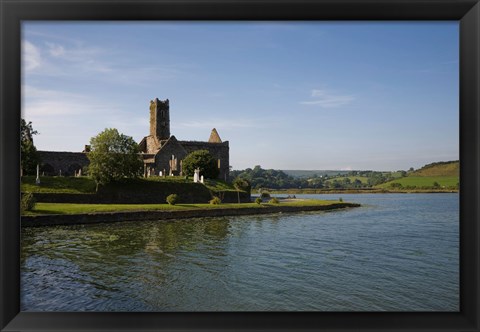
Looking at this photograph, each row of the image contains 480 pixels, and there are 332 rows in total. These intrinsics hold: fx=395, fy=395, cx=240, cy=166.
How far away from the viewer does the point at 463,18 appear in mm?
4305

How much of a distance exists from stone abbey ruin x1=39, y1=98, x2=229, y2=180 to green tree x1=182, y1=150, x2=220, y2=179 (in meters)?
2.09

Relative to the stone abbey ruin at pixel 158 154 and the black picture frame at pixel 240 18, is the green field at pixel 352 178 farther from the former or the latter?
the black picture frame at pixel 240 18

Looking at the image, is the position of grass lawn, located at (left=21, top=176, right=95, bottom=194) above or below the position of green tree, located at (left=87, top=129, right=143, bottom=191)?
below

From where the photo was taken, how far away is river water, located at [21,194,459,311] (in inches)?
332

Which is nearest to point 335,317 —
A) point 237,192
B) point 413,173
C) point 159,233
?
point 159,233

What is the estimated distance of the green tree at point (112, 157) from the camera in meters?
31.0

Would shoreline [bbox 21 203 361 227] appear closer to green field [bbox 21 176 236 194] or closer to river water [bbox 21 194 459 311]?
river water [bbox 21 194 459 311]

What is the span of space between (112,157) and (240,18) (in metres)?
29.2

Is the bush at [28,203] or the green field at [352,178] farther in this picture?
the green field at [352,178]

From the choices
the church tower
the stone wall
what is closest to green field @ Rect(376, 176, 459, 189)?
the stone wall

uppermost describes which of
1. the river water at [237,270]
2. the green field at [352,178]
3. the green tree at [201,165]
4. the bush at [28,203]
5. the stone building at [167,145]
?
the stone building at [167,145]

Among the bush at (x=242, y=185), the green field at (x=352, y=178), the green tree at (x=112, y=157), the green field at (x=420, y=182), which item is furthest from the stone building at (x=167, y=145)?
the green field at (x=352, y=178)

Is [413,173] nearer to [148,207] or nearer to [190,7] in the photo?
[148,207]

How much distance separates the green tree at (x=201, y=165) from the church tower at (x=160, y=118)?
15.8 meters
